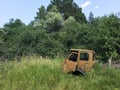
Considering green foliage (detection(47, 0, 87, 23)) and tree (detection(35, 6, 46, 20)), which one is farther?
green foliage (detection(47, 0, 87, 23))

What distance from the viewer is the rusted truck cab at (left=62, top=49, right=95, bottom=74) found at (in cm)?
1505

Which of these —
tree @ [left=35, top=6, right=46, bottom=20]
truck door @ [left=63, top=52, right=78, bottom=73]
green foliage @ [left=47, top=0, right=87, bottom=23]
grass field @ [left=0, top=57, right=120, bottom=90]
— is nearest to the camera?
grass field @ [left=0, top=57, right=120, bottom=90]

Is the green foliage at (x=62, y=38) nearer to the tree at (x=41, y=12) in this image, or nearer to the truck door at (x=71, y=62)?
the truck door at (x=71, y=62)

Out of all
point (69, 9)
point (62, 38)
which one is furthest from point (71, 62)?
point (69, 9)

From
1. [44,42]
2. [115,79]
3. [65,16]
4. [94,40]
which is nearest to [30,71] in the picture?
[115,79]

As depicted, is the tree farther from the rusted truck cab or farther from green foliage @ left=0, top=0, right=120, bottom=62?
the rusted truck cab

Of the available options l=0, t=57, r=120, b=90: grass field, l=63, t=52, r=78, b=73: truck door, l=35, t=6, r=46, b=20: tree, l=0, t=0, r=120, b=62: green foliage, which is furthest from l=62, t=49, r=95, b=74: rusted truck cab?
l=35, t=6, r=46, b=20: tree

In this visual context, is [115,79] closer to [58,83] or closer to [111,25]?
[58,83]

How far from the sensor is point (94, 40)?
29797 millimetres

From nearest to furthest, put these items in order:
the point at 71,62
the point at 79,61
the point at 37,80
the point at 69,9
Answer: the point at 37,80
the point at 71,62
the point at 79,61
the point at 69,9

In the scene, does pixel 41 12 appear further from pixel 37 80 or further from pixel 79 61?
pixel 37 80

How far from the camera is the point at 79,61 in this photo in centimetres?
1606

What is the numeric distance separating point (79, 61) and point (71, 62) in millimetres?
553

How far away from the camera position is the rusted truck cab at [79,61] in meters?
15.1
